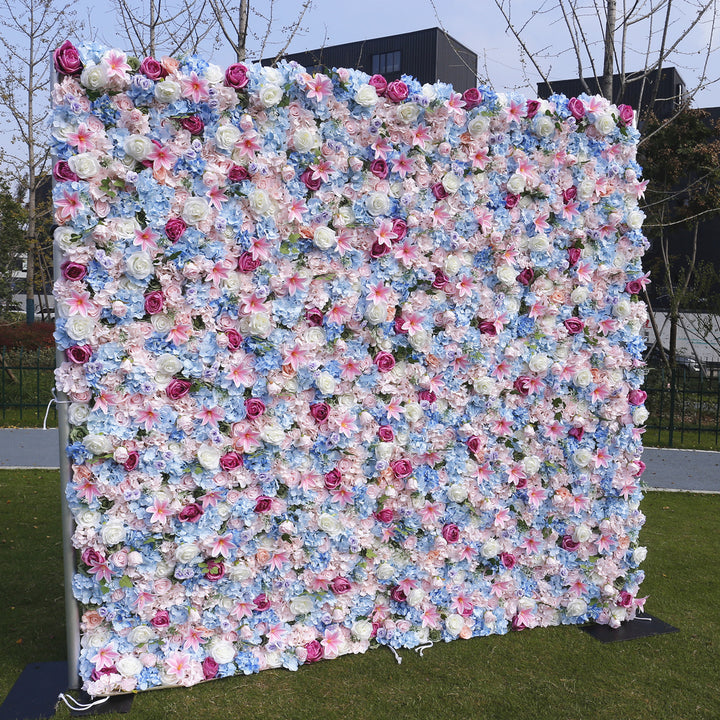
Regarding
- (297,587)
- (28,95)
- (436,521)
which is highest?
(28,95)

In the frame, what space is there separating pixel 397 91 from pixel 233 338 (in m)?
1.56

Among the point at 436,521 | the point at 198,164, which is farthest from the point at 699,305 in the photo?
the point at 198,164

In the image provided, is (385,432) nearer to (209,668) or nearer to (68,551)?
(209,668)

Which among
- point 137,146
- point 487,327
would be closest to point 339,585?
point 487,327

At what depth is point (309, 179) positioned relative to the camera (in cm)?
356

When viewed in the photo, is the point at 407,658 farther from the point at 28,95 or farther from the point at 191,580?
the point at 28,95

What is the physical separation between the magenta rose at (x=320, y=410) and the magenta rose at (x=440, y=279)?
0.92m

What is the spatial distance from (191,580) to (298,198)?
2.02 meters

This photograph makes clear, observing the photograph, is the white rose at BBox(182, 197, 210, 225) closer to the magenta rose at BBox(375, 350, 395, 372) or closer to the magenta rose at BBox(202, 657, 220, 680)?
the magenta rose at BBox(375, 350, 395, 372)

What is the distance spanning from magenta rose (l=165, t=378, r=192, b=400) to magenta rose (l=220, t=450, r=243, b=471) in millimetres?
377

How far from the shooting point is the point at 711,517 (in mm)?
7070

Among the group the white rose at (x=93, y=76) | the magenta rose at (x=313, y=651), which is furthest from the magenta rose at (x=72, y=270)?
the magenta rose at (x=313, y=651)

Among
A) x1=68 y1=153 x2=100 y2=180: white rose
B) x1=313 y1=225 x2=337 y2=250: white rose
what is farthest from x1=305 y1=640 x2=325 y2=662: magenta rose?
x1=68 y1=153 x2=100 y2=180: white rose

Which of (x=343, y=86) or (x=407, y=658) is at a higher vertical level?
(x=343, y=86)
